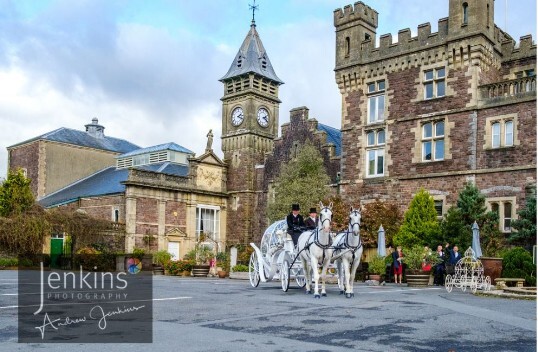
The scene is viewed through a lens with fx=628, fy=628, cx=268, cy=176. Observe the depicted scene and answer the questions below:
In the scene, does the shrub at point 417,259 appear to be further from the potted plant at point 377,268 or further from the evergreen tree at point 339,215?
the evergreen tree at point 339,215

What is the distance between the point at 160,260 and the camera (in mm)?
36000

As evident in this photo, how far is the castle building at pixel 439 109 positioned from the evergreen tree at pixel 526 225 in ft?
3.73

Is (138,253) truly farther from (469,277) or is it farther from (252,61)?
(469,277)

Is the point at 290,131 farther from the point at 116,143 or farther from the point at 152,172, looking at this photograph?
the point at 116,143

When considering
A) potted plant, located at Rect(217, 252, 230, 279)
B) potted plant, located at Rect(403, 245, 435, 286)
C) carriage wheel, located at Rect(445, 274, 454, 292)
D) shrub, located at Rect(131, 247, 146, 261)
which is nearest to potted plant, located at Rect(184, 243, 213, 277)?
potted plant, located at Rect(217, 252, 230, 279)

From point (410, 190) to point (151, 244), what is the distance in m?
16.8

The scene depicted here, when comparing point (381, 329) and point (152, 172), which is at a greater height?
point (152, 172)

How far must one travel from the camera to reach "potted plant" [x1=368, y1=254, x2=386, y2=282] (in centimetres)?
2577

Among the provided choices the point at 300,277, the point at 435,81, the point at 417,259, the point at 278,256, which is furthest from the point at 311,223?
the point at 435,81

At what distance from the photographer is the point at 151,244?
39.3 meters

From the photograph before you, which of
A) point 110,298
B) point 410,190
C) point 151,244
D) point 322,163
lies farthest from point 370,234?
point 110,298

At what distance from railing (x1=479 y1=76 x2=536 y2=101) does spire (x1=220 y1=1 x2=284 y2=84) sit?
737 inches
